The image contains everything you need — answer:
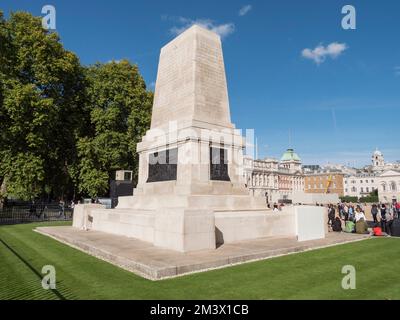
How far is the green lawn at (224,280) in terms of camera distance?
5527mm

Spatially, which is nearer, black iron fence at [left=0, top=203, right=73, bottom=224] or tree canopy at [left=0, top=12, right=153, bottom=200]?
black iron fence at [left=0, top=203, right=73, bottom=224]

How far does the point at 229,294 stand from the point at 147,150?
11.2 m

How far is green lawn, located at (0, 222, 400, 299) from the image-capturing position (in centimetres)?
553

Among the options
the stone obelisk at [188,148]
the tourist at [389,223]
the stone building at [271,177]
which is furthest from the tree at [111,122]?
the stone building at [271,177]

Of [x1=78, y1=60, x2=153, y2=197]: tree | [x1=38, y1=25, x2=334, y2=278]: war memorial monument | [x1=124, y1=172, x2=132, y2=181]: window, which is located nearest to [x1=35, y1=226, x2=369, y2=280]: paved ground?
[x1=38, y1=25, x2=334, y2=278]: war memorial monument

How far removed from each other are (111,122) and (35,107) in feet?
22.2

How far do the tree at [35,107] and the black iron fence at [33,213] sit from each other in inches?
45.4

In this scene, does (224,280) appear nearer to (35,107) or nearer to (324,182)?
(35,107)

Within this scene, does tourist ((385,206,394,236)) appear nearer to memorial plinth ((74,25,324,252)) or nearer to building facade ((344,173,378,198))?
memorial plinth ((74,25,324,252))

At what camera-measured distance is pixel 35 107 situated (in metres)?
25.1

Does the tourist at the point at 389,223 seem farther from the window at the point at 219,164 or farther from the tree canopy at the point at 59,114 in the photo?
the tree canopy at the point at 59,114

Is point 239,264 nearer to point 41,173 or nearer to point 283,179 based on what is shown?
point 41,173

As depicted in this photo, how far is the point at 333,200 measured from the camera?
48.8 m
